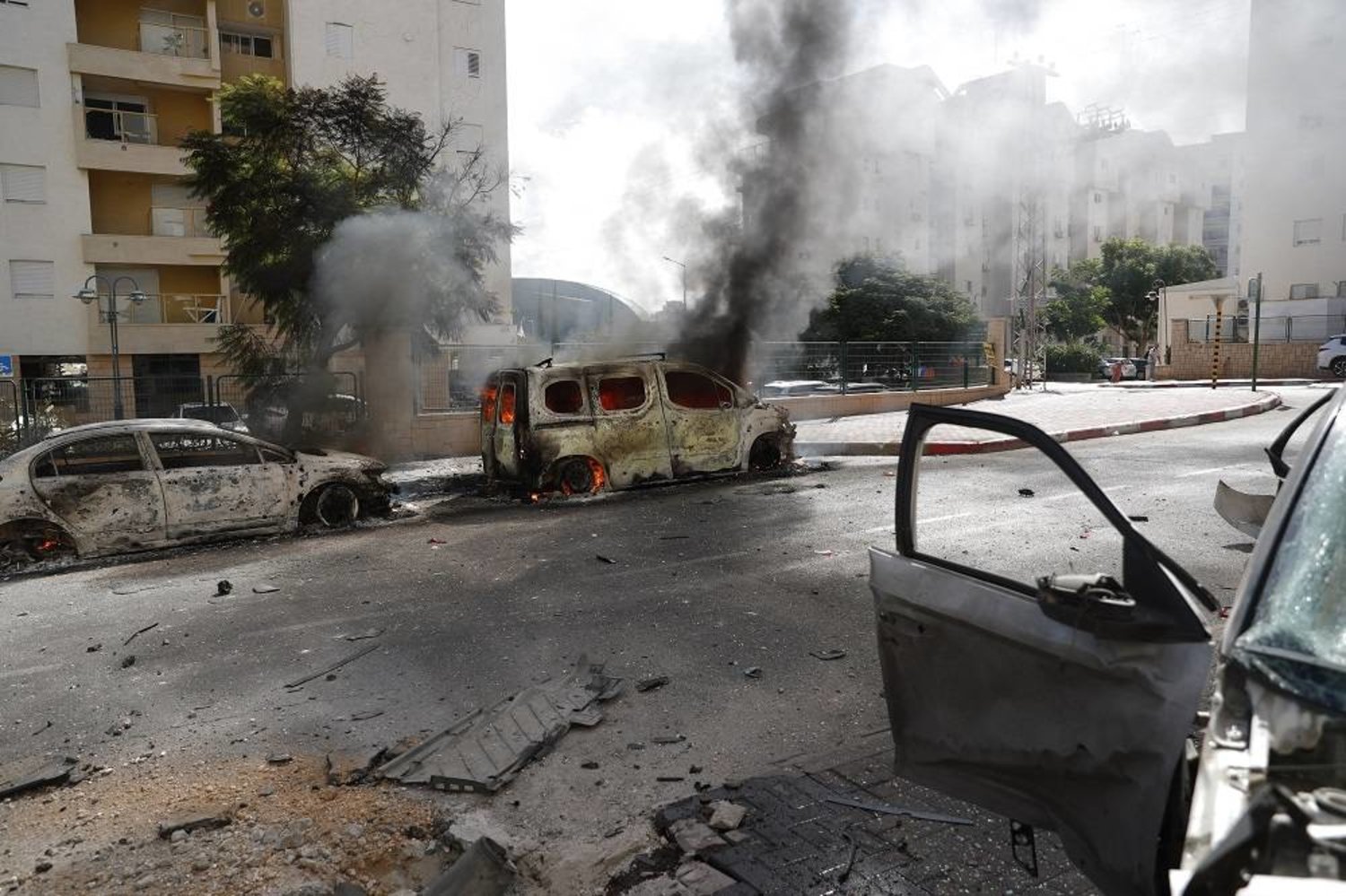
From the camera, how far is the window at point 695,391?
34.8 feet

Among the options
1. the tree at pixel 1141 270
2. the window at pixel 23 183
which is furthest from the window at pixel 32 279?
the tree at pixel 1141 270

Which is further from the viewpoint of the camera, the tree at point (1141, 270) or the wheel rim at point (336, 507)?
the tree at point (1141, 270)

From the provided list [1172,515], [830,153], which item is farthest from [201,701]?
[830,153]

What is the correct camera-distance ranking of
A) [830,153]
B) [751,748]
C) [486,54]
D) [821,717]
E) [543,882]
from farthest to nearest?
[486,54] < [830,153] < [821,717] < [751,748] < [543,882]

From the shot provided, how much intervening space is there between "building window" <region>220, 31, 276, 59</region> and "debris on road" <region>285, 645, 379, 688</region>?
28931mm

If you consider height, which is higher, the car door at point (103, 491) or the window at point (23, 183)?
the window at point (23, 183)

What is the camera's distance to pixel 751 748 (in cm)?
380

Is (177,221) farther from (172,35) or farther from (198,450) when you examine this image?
(198,450)

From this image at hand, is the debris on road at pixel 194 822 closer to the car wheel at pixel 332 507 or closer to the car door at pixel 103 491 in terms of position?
the car door at pixel 103 491

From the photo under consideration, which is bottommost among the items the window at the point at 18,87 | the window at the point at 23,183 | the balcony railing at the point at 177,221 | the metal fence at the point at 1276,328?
the metal fence at the point at 1276,328

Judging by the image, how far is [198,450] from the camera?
27.2ft

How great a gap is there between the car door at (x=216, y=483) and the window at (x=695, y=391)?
4.22m

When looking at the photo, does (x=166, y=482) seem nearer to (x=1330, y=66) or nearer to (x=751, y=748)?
(x=751, y=748)

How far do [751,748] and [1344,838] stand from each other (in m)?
2.53
